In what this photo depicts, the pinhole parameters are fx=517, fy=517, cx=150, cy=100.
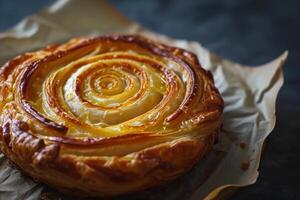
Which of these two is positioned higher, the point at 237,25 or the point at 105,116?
the point at 105,116

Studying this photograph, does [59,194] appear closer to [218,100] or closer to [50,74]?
[50,74]

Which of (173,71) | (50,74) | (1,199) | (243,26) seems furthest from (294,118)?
(1,199)

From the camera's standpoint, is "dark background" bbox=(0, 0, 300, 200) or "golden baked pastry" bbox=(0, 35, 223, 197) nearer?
"golden baked pastry" bbox=(0, 35, 223, 197)

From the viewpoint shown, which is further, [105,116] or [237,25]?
[237,25]

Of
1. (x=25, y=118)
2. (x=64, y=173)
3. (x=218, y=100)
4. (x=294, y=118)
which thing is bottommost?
(x=294, y=118)

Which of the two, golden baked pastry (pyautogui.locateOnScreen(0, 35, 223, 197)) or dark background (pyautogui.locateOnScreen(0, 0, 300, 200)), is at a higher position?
golden baked pastry (pyautogui.locateOnScreen(0, 35, 223, 197))
